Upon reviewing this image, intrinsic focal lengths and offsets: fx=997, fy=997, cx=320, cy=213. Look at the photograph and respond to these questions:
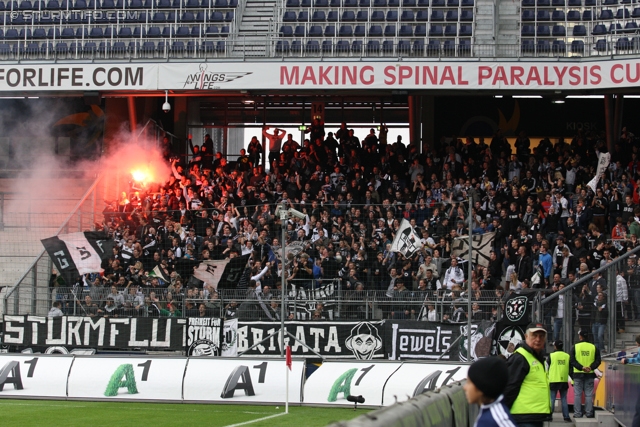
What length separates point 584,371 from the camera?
A: 16.2 metres

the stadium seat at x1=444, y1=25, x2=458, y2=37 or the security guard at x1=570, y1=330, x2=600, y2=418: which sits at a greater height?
the stadium seat at x1=444, y1=25, x2=458, y2=37

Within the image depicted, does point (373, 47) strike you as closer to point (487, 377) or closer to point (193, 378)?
point (193, 378)

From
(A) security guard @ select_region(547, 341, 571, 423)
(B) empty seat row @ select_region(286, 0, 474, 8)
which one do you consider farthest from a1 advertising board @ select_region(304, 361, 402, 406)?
(B) empty seat row @ select_region(286, 0, 474, 8)

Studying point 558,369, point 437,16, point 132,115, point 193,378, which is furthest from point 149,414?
point 132,115

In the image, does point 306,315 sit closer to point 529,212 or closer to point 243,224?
point 243,224

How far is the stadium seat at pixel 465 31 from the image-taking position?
94.1 feet

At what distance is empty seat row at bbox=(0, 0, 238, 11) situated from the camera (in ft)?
101

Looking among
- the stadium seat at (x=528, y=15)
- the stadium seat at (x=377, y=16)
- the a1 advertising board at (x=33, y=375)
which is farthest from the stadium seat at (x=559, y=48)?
the a1 advertising board at (x=33, y=375)

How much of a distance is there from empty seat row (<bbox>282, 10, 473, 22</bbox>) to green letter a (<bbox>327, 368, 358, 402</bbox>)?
14.1 m

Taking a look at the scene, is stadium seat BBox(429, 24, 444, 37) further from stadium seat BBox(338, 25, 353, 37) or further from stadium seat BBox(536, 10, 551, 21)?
stadium seat BBox(536, 10, 551, 21)

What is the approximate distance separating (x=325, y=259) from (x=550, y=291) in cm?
478

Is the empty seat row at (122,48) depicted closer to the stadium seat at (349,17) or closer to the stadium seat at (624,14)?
the stadium seat at (349,17)

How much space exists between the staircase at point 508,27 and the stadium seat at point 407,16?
248 centimetres

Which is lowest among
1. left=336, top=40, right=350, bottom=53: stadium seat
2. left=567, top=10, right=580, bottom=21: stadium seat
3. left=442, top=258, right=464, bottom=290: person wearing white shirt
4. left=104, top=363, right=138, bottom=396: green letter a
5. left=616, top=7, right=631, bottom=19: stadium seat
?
left=104, top=363, right=138, bottom=396: green letter a
